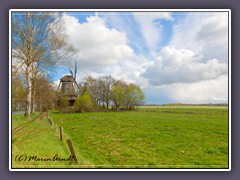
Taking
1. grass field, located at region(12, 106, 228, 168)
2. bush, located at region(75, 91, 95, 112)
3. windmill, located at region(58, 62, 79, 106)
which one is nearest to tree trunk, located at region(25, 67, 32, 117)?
grass field, located at region(12, 106, 228, 168)

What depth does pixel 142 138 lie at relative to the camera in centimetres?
436

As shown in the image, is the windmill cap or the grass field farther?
the windmill cap

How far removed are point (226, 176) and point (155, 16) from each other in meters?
3.08

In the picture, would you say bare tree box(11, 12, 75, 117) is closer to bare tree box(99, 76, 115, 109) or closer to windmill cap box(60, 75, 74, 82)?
windmill cap box(60, 75, 74, 82)

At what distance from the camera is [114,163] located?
3.56 meters

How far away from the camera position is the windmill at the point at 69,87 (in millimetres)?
3715

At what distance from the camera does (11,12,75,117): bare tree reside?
3.63m

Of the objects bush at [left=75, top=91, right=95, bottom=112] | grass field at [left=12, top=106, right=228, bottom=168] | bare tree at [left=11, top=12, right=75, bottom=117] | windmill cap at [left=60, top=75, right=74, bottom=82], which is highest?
bare tree at [left=11, top=12, right=75, bottom=117]

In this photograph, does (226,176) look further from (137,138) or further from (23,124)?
(23,124)

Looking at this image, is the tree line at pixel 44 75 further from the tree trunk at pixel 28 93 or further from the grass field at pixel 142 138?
the grass field at pixel 142 138

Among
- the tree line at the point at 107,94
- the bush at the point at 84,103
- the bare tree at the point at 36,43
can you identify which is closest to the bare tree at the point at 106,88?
the tree line at the point at 107,94

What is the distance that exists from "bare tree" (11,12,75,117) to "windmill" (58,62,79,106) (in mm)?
393

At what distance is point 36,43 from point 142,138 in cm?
292

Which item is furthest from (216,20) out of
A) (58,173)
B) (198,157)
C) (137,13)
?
(58,173)
